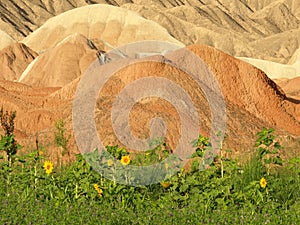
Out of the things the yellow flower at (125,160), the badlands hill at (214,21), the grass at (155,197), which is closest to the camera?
the grass at (155,197)

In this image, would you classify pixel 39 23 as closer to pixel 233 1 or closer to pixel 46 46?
pixel 46 46

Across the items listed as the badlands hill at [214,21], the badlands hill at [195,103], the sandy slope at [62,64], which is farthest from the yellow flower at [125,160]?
the badlands hill at [214,21]

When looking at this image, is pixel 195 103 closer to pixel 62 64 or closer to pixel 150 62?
pixel 150 62

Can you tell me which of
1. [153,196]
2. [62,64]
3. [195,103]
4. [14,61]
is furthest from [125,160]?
[14,61]

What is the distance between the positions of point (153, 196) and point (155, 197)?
4 centimetres

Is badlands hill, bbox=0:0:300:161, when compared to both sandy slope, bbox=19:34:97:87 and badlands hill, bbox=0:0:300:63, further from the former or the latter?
badlands hill, bbox=0:0:300:63

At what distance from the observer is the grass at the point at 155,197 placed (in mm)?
7645

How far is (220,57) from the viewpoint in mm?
29094

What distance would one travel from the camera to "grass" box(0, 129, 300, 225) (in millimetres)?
7645

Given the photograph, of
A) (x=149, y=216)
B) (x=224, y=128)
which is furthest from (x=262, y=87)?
(x=149, y=216)

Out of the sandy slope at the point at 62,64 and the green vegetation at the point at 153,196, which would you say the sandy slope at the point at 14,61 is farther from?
the green vegetation at the point at 153,196

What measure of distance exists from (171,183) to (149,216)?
146cm

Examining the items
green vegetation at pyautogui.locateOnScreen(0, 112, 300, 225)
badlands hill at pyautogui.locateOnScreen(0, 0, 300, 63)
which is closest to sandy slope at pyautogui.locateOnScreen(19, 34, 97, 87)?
badlands hill at pyautogui.locateOnScreen(0, 0, 300, 63)

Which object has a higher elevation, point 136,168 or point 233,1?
point 136,168
